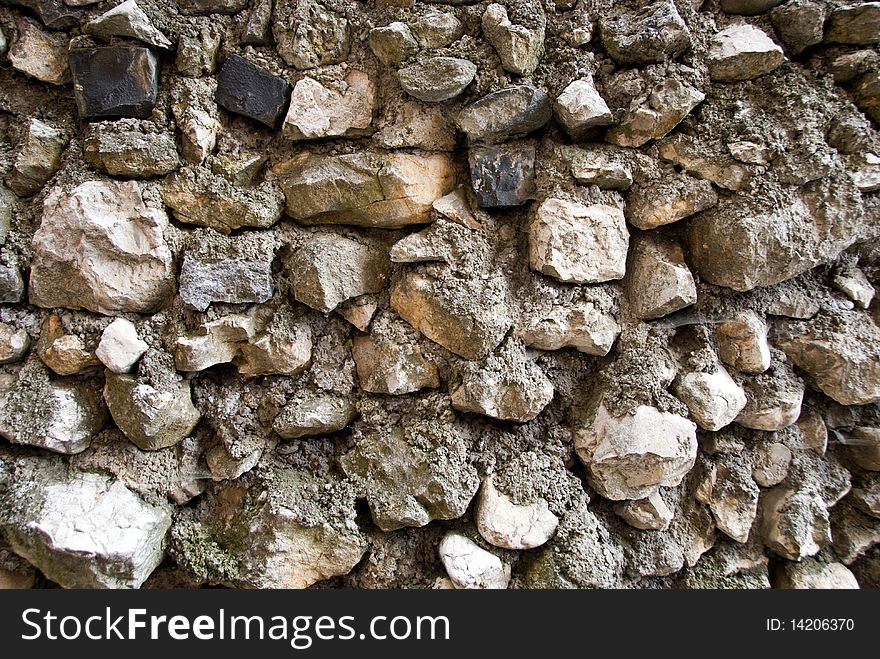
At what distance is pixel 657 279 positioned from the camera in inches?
46.5

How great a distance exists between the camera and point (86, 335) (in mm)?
1091

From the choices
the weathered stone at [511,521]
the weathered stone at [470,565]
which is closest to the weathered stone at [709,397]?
the weathered stone at [511,521]

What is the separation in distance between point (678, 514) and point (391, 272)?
0.85m

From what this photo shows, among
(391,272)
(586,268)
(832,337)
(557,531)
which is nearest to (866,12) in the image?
(832,337)

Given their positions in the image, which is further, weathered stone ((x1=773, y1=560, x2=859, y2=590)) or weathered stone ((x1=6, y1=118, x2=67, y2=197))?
weathered stone ((x1=773, y1=560, x2=859, y2=590))

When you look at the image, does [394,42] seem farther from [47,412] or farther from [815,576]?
[815,576]

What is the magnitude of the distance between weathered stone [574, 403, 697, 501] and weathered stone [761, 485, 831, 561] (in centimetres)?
26

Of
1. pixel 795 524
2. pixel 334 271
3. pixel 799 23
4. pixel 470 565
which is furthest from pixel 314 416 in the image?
pixel 799 23

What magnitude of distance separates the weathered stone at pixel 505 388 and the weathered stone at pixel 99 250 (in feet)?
2.19

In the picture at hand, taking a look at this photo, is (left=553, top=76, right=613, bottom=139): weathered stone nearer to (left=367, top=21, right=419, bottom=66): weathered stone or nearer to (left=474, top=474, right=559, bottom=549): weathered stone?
(left=367, top=21, right=419, bottom=66): weathered stone

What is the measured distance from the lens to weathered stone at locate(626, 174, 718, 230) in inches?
45.4

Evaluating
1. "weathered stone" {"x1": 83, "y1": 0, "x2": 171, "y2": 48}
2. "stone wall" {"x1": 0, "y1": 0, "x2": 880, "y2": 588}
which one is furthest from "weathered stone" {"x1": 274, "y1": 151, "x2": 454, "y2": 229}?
"weathered stone" {"x1": 83, "y1": 0, "x2": 171, "y2": 48}

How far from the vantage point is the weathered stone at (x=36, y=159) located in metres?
1.10

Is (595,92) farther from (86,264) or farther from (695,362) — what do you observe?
(86,264)
